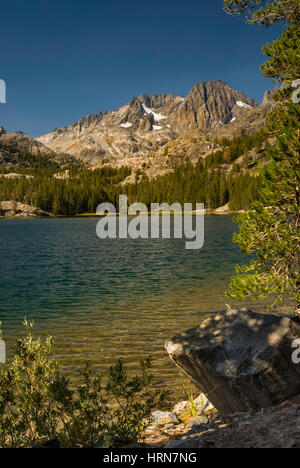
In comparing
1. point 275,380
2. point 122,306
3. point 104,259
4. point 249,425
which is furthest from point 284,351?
point 104,259

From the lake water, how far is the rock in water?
4.65 metres

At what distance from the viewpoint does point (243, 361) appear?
803cm

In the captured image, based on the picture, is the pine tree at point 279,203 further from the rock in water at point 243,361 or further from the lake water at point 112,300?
the lake water at point 112,300

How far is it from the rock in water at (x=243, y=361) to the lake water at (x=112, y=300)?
15.3 feet

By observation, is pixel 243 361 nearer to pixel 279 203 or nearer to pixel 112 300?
pixel 279 203

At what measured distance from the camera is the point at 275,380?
787 centimetres

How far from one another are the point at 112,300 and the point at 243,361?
61.6 feet

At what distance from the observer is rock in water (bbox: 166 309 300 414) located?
25.9 ft

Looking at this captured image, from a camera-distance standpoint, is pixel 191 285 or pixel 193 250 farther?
pixel 193 250

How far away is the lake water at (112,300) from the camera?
16.2m

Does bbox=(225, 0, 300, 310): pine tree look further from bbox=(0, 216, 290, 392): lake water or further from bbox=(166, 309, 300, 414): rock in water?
bbox=(0, 216, 290, 392): lake water

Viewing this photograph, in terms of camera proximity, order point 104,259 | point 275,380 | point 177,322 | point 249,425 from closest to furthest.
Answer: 1. point 249,425
2. point 275,380
3. point 177,322
4. point 104,259
